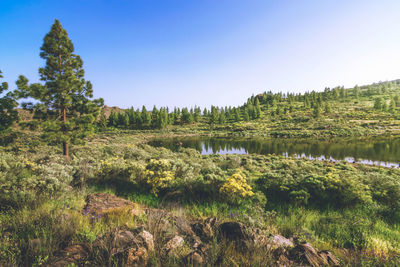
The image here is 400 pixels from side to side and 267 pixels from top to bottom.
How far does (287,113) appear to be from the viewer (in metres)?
94.6

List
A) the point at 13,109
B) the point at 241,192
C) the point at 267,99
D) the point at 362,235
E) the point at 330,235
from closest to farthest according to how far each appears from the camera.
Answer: the point at 362,235 → the point at 330,235 → the point at 241,192 → the point at 13,109 → the point at 267,99

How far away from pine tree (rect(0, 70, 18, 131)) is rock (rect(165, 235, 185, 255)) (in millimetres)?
18620

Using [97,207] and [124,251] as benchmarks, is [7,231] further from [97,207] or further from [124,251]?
[124,251]

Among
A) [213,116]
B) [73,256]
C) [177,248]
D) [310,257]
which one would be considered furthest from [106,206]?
[213,116]

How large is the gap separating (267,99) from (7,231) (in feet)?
480

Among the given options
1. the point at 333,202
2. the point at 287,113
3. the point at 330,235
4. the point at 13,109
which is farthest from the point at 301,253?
the point at 287,113

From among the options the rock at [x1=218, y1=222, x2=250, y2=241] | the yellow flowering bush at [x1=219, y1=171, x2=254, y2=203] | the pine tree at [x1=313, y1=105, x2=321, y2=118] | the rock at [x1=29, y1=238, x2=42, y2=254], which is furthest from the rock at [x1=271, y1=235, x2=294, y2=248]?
the pine tree at [x1=313, y1=105, x2=321, y2=118]

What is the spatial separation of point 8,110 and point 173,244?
1906 centimetres

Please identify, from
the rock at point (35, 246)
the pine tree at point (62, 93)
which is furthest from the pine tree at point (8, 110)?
the rock at point (35, 246)

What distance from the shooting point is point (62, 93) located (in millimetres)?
14539

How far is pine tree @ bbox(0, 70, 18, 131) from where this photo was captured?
13.2 m

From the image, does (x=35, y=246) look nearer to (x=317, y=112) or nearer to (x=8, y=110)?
(x=8, y=110)

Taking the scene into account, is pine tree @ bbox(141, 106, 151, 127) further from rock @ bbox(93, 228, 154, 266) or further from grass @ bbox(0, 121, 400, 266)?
rock @ bbox(93, 228, 154, 266)

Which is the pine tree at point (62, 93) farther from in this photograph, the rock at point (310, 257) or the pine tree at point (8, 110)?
the rock at point (310, 257)
